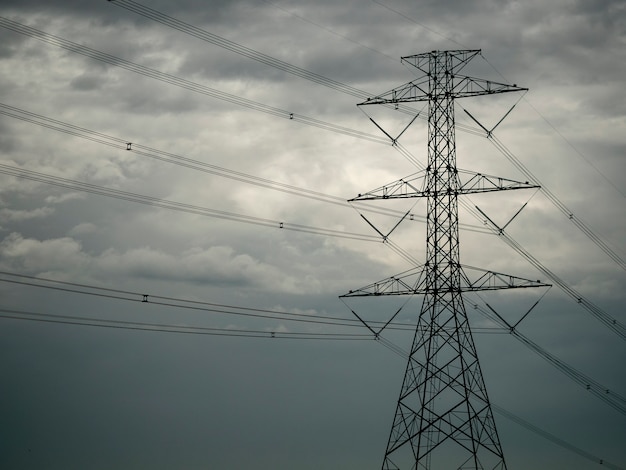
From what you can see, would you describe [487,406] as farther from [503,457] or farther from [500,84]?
[500,84]

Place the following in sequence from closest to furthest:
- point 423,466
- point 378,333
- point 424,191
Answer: point 423,466 → point 424,191 → point 378,333

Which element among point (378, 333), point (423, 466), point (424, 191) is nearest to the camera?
point (423, 466)

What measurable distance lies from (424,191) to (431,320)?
24.8 feet

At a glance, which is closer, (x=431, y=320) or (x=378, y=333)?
(x=431, y=320)

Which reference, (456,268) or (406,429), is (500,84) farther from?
(406,429)

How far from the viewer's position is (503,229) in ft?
179

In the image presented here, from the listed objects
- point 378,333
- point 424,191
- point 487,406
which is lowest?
point 487,406

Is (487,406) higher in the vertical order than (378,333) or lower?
lower

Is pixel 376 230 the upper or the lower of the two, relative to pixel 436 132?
lower

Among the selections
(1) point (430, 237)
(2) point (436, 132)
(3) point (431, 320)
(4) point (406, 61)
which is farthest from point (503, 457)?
(4) point (406, 61)

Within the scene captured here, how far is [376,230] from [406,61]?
10387 millimetres

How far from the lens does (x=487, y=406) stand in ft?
163

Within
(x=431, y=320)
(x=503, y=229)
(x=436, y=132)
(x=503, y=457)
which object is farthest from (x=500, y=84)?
(x=503, y=457)

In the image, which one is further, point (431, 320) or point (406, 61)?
point (406, 61)
